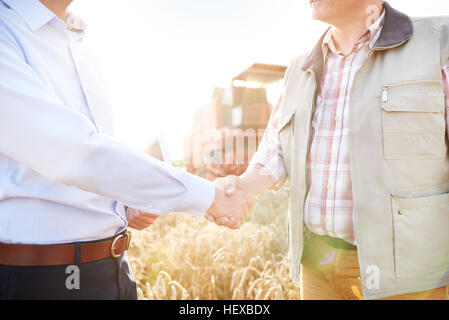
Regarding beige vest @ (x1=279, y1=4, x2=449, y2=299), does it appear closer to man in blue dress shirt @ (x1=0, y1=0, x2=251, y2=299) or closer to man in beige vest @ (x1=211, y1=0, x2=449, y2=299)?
man in beige vest @ (x1=211, y1=0, x2=449, y2=299)

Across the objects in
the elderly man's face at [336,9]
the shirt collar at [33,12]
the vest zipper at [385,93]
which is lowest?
the vest zipper at [385,93]

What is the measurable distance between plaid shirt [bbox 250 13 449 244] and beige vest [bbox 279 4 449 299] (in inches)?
5.0

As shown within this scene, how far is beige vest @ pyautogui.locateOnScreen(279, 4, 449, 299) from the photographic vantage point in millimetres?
1721

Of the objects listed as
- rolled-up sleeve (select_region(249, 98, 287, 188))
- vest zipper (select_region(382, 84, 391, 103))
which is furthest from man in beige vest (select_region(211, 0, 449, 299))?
rolled-up sleeve (select_region(249, 98, 287, 188))

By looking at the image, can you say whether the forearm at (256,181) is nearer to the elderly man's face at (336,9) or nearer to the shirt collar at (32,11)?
the elderly man's face at (336,9)

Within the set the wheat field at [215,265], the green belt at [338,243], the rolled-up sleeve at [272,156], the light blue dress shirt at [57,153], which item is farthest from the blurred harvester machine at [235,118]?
the light blue dress shirt at [57,153]

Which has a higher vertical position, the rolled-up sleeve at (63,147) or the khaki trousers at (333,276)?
the rolled-up sleeve at (63,147)

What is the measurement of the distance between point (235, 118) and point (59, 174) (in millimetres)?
12980

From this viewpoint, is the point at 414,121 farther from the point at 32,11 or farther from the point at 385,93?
the point at 32,11

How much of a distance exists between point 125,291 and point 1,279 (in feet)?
2.01

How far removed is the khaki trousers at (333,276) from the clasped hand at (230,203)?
58cm

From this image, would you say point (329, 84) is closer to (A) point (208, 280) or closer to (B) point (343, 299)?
(B) point (343, 299)

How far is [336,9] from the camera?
2104mm

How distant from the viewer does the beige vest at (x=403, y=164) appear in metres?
A: 1.72
